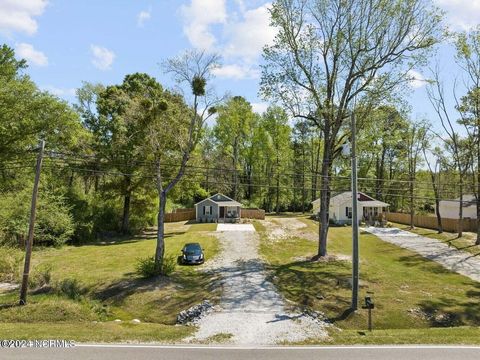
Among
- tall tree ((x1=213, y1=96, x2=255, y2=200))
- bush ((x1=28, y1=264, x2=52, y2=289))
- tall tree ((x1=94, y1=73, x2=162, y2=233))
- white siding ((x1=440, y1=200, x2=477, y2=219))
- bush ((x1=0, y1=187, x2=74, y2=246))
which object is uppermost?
tall tree ((x1=213, y1=96, x2=255, y2=200))

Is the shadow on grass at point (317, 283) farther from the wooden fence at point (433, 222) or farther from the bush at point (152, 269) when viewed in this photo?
the wooden fence at point (433, 222)

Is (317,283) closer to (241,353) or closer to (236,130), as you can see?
(241,353)

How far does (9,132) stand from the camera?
3125 cm

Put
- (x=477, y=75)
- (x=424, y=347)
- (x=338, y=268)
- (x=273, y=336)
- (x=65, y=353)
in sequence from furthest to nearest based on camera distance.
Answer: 1. (x=477, y=75)
2. (x=338, y=268)
3. (x=273, y=336)
4. (x=424, y=347)
5. (x=65, y=353)

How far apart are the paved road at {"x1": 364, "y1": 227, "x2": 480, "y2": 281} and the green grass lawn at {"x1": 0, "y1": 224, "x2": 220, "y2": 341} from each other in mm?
17335

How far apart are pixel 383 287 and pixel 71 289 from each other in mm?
17555

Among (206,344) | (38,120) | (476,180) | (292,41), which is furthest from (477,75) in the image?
(38,120)

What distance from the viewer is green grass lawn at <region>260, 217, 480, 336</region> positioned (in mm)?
18203

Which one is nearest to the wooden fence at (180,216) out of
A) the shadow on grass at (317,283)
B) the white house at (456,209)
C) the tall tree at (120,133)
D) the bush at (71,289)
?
the tall tree at (120,133)

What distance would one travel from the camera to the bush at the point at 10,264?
77.3 ft

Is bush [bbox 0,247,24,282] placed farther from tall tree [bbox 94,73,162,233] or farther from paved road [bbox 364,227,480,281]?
paved road [bbox 364,227,480,281]

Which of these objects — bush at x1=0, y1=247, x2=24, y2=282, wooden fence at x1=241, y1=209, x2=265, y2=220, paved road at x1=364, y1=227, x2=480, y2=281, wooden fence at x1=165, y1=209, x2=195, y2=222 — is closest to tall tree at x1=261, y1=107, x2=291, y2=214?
wooden fence at x1=241, y1=209, x2=265, y2=220

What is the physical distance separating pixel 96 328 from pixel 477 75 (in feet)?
127

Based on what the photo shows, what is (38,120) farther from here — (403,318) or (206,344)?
(403,318)
